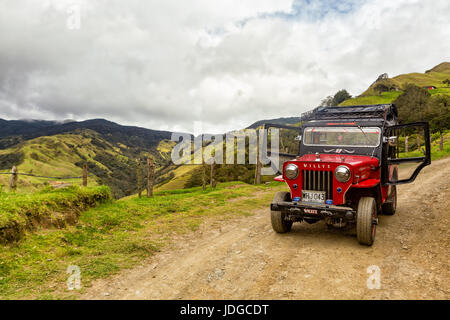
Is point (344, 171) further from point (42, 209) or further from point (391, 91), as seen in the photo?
point (391, 91)

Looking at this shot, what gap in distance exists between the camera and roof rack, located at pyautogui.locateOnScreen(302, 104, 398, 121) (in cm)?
820

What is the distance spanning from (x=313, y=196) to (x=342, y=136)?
2234mm

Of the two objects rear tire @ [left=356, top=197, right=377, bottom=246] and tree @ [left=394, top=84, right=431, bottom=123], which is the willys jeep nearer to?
rear tire @ [left=356, top=197, right=377, bottom=246]

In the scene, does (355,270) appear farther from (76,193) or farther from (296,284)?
(76,193)

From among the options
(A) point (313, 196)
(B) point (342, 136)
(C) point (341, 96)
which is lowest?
(A) point (313, 196)

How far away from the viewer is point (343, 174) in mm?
6199

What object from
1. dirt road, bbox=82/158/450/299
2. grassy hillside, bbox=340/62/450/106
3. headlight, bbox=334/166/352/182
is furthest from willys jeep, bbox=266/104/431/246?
grassy hillside, bbox=340/62/450/106

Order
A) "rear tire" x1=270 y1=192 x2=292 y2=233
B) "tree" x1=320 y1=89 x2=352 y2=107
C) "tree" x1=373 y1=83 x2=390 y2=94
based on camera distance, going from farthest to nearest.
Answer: "tree" x1=320 y1=89 x2=352 y2=107 < "tree" x1=373 y1=83 x2=390 y2=94 < "rear tire" x1=270 y1=192 x2=292 y2=233

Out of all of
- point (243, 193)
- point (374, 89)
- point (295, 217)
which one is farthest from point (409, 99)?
point (295, 217)

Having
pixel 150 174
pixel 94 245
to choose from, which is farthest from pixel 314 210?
pixel 150 174

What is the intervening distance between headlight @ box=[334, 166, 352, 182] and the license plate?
541mm

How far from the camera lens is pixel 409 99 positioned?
62.6 m

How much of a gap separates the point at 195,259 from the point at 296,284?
2.32 metres

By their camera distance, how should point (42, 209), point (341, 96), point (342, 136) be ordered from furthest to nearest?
1. point (341, 96)
2. point (342, 136)
3. point (42, 209)
